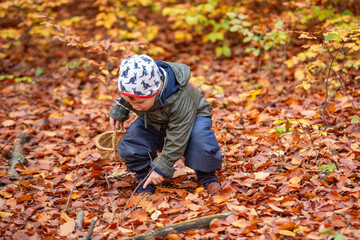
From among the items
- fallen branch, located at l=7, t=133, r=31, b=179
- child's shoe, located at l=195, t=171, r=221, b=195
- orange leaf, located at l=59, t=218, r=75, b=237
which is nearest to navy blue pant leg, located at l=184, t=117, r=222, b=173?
child's shoe, located at l=195, t=171, r=221, b=195

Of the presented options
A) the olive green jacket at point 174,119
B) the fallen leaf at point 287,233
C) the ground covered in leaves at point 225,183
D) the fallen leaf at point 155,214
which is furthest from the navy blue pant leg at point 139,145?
the fallen leaf at point 287,233

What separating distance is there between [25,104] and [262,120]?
3396 mm

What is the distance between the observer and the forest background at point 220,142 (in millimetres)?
2422

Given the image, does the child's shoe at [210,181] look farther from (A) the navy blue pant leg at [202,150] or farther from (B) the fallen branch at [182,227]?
(B) the fallen branch at [182,227]

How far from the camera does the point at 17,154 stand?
3590 mm

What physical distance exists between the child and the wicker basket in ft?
0.43

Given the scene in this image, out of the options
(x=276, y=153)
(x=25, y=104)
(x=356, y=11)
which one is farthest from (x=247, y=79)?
(x=25, y=104)

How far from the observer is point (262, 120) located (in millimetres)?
3926

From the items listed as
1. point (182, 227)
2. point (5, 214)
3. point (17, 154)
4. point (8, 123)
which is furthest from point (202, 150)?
point (8, 123)

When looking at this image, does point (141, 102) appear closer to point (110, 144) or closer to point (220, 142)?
point (110, 144)

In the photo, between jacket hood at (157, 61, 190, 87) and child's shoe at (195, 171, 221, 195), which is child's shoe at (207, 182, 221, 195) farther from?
jacket hood at (157, 61, 190, 87)

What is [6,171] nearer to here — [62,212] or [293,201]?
[62,212]

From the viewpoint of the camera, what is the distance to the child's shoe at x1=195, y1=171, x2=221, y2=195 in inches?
109

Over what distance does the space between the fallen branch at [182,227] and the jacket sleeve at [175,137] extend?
0.42 m
